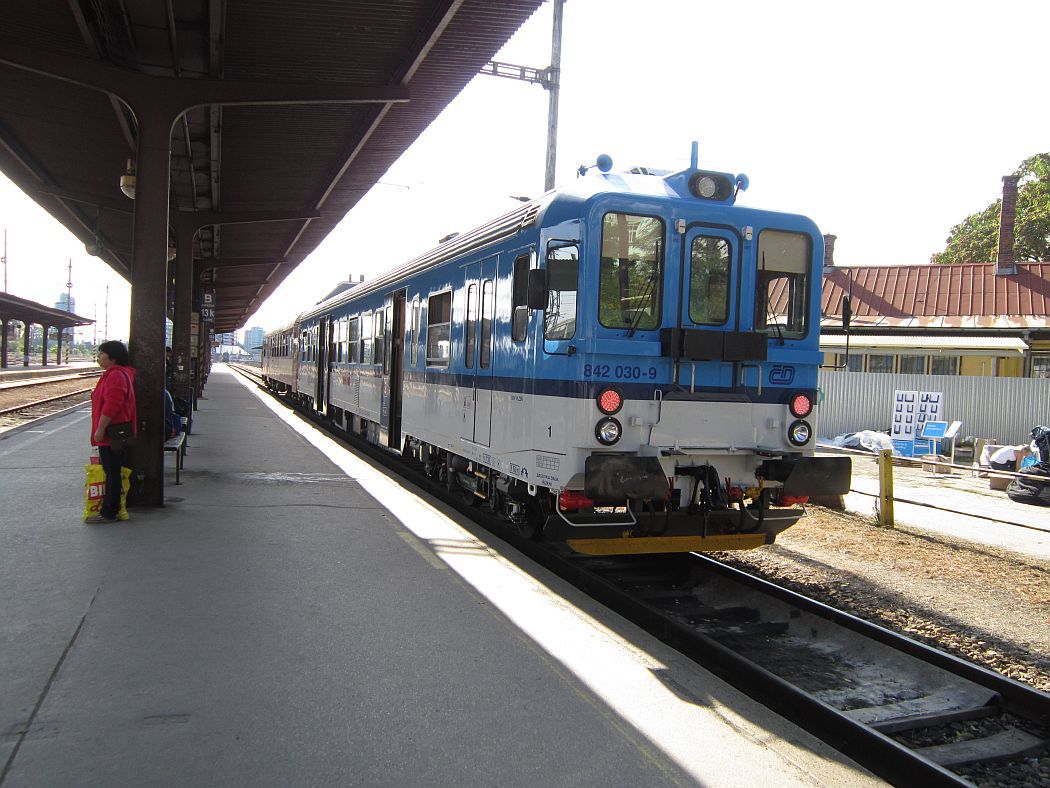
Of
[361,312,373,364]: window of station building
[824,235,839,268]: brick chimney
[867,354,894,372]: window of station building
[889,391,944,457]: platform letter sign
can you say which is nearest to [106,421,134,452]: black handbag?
[361,312,373,364]: window of station building

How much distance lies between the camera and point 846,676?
5.34 metres

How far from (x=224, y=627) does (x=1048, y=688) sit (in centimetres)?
515

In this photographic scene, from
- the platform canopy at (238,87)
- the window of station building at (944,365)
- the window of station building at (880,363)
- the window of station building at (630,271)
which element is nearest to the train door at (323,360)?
the platform canopy at (238,87)

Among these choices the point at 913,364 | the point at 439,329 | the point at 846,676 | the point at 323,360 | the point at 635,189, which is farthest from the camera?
the point at 913,364

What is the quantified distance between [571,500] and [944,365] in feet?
72.0

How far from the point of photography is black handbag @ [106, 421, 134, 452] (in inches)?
305

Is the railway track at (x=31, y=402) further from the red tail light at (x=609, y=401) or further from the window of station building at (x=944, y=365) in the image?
the window of station building at (x=944, y=365)

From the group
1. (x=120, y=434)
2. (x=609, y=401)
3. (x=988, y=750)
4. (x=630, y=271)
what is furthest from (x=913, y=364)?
(x=120, y=434)

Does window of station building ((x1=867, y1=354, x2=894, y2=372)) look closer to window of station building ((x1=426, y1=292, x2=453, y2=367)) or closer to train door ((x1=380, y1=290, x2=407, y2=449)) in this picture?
train door ((x1=380, y1=290, x2=407, y2=449))

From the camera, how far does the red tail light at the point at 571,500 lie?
6355 mm

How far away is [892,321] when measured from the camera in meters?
27.8

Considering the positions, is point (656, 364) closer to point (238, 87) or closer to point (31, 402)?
point (238, 87)

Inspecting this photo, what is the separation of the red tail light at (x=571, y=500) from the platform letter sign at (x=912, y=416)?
45.0 feet

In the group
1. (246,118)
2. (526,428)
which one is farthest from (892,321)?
(526,428)
